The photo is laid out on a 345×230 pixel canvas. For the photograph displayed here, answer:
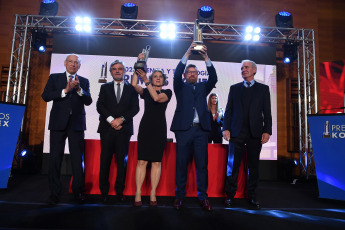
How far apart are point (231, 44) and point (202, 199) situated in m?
4.50

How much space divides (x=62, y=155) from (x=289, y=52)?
5464mm

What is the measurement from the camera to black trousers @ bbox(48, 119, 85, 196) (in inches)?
104

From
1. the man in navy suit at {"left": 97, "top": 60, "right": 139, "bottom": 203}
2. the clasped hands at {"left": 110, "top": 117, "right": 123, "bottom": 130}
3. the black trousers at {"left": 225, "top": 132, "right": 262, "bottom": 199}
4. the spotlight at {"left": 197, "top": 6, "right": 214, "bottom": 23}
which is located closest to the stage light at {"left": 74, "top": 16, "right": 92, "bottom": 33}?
the spotlight at {"left": 197, "top": 6, "right": 214, "bottom": 23}

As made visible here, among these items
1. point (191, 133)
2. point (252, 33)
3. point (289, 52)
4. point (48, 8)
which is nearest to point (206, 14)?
point (252, 33)

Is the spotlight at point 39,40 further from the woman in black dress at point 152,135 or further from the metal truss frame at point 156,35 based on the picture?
the woman in black dress at point 152,135

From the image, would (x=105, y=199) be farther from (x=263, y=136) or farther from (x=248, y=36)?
(x=248, y=36)

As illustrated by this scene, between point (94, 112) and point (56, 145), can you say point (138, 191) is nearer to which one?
point (56, 145)

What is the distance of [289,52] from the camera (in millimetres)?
5957

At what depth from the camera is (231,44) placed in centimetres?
611

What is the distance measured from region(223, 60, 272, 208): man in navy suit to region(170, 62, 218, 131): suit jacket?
13.9 inches

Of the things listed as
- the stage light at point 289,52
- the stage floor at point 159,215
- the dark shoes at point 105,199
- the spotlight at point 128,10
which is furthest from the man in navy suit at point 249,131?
the spotlight at point 128,10

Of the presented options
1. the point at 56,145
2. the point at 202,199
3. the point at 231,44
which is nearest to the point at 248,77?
the point at 202,199

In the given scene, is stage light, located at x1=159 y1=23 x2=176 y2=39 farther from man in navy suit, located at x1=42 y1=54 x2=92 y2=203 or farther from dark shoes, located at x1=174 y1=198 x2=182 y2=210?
dark shoes, located at x1=174 y1=198 x2=182 y2=210

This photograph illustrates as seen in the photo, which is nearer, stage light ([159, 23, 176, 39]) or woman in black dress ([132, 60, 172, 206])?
woman in black dress ([132, 60, 172, 206])
